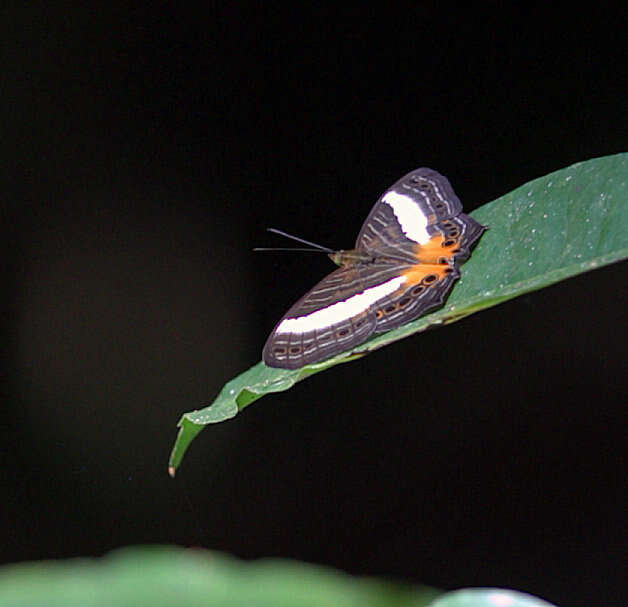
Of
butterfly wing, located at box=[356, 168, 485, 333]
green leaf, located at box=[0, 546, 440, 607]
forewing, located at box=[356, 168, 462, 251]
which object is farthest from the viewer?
forewing, located at box=[356, 168, 462, 251]

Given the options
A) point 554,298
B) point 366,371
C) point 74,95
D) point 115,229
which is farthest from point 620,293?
point 74,95

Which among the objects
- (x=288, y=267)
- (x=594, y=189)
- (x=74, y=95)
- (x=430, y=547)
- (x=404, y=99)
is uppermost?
(x=74, y=95)

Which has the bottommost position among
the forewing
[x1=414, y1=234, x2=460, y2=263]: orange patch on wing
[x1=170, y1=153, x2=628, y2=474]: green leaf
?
[x1=170, y1=153, x2=628, y2=474]: green leaf

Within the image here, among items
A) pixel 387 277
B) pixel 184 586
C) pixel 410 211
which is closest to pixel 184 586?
pixel 184 586

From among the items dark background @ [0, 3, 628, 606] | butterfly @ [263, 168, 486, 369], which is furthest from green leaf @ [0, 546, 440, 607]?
dark background @ [0, 3, 628, 606]

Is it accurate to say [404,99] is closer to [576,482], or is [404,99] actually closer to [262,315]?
[262,315]

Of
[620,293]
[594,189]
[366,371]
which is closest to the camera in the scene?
[594,189]

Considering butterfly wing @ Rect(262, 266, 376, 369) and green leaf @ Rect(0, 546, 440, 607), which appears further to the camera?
butterfly wing @ Rect(262, 266, 376, 369)

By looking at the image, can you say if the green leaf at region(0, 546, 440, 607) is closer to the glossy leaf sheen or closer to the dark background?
the glossy leaf sheen
